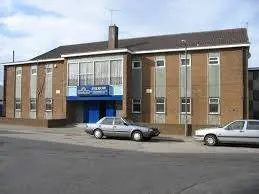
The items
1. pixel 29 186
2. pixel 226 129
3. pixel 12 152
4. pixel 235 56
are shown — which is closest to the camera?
pixel 29 186

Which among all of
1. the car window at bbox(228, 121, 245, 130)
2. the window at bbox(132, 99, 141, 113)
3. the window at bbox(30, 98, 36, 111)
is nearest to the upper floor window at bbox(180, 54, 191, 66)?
the window at bbox(132, 99, 141, 113)

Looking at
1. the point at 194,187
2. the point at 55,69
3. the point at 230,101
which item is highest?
the point at 55,69

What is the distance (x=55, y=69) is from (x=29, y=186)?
32.5 metres

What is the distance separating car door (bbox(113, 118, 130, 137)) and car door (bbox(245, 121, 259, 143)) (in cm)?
693

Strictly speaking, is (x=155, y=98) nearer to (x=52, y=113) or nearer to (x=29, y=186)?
(x=52, y=113)

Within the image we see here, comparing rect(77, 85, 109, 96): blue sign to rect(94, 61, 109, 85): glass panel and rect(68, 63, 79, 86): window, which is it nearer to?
rect(94, 61, 109, 85): glass panel

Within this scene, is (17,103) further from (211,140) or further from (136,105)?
(211,140)

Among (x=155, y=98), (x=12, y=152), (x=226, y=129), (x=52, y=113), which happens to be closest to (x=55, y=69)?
(x=52, y=113)

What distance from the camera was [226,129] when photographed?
24.7m

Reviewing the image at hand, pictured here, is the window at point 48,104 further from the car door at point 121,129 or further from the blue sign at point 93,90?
the car door at point 121,129

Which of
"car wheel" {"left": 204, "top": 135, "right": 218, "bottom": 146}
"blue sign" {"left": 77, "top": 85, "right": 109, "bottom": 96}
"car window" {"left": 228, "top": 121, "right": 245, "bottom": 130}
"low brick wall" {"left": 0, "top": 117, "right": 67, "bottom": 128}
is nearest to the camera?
"car window" {"left": 228, "top": 121, "right": 245, "bottom": 130}

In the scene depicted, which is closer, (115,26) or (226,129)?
(226,129)

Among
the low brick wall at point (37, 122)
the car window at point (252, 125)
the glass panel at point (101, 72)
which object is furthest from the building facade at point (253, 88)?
the car window at point (252, 125)

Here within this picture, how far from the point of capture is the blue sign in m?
37.5
